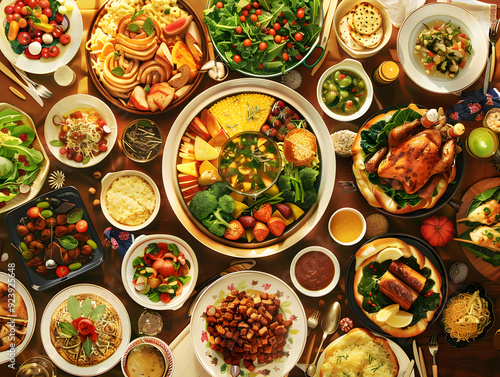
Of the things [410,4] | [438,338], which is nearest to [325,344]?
[438,338]

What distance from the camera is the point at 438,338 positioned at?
3760 millimetres

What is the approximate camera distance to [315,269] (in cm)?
368

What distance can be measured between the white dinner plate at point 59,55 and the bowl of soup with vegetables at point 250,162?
5.84 ft

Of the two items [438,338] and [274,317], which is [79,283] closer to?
[274,317]

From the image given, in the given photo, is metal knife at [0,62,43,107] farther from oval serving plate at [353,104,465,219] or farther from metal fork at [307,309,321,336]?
metal fork at [307,309,321,336]

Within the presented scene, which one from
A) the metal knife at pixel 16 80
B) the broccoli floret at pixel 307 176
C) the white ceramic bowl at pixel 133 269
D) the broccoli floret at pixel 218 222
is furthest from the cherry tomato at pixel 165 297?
the metal knife at pixel 16 80

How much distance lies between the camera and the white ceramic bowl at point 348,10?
3.71 m

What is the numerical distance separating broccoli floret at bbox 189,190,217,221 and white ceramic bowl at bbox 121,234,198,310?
318 mm

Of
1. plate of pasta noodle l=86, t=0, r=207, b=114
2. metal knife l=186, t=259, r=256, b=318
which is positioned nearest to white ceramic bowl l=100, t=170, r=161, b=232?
plate of pasta noodle l=86, t=0, r=207, b=114

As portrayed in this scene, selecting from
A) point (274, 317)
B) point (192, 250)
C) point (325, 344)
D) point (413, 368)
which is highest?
point (192, 250)

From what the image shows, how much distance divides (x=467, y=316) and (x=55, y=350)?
12.7 ft

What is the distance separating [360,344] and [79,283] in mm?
2733

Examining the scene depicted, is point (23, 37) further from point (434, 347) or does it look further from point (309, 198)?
point (434, 347)

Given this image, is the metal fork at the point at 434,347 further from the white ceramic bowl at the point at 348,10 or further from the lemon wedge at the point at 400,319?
the white ceramic bowl at the point at 348,10
